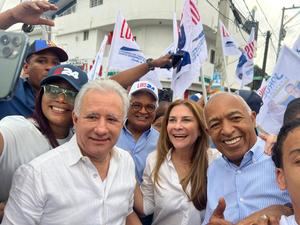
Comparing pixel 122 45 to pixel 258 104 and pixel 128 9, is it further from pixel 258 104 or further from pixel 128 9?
pixel 128 9

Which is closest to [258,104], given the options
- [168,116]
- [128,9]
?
[168,116]

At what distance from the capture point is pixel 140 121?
138 inches

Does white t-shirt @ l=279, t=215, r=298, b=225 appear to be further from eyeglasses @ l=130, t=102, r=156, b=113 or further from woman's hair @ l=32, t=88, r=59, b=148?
eyeglasses @ l=130, t=102, r=156, b=113

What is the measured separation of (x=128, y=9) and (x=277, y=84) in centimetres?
1928

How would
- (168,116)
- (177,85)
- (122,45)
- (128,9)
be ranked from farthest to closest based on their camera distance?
(128,9) → (122,45) → (177,85) → (168,116)

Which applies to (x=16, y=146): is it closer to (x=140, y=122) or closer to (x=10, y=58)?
(x=10, y=58)

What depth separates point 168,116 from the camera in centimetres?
309

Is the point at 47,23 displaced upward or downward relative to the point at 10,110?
upward

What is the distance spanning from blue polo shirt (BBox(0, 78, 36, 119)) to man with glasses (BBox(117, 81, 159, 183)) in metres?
1.00

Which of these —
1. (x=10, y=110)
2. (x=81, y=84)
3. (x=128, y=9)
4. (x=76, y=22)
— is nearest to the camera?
(x=81, y=84)

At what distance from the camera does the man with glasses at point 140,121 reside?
3393 mm

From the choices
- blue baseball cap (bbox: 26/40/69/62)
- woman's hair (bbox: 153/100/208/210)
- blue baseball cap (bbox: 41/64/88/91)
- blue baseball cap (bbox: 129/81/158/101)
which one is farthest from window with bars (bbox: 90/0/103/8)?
blue baseball cap (bbox: 41/64/88/91)

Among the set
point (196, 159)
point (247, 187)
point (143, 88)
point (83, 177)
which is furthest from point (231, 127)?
point (143, 88)

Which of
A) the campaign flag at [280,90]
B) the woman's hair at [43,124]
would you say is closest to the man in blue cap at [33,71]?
the woman's hair at [43,124]
